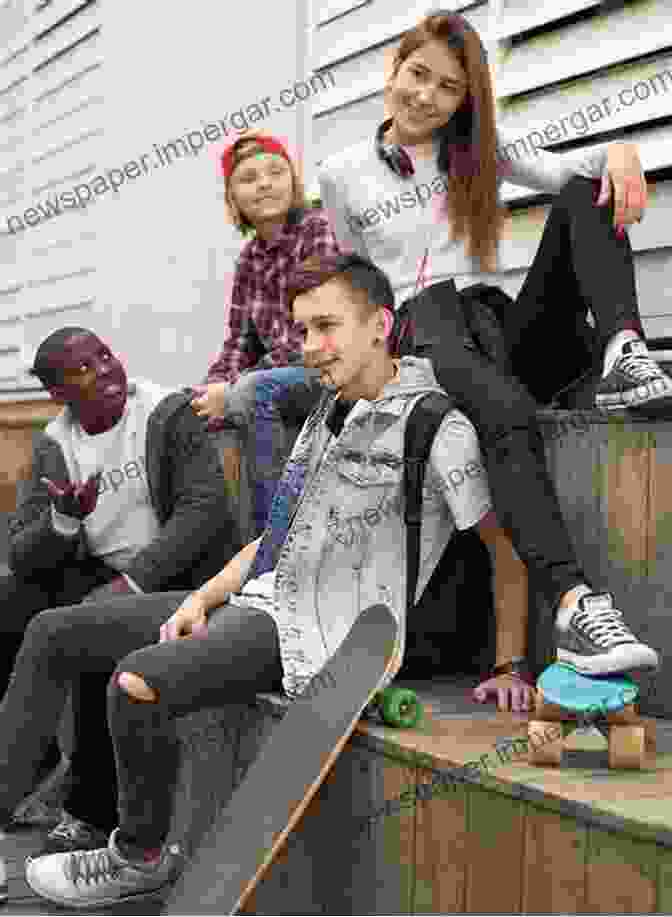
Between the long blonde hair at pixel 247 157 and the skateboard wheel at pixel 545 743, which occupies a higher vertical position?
the long blonde hair at pixel 247 157

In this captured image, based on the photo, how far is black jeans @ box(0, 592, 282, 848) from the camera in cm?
290

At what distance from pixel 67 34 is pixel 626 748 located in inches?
236

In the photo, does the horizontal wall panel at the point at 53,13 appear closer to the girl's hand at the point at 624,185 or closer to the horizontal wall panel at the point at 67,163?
the horizontal wall panel at the point at 67,163

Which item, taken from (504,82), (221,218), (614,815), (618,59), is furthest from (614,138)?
(221,218)

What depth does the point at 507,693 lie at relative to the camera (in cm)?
290

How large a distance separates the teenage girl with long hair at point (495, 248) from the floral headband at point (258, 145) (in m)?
0.81

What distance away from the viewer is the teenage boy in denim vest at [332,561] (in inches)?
115

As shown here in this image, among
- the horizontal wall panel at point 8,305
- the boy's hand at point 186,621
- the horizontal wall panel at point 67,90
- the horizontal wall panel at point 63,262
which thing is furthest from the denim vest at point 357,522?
the horizontal wall panel at point 8,305

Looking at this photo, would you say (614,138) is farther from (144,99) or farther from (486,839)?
(144,99)

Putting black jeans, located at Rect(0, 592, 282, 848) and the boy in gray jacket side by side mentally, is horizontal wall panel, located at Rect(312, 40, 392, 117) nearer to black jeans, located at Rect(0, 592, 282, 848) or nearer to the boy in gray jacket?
the boy in gray jacket

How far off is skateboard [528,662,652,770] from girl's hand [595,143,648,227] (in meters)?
1.00

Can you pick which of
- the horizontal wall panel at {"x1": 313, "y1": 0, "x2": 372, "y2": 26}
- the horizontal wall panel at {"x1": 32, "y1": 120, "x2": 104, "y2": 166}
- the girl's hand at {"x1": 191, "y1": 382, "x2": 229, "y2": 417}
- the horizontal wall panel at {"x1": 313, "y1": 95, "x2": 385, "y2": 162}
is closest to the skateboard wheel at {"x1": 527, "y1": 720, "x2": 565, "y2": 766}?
the girl's hand at {"x1": 191, "y1": 382, "x2": 229, "y2": 417}

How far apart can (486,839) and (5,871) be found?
155cm

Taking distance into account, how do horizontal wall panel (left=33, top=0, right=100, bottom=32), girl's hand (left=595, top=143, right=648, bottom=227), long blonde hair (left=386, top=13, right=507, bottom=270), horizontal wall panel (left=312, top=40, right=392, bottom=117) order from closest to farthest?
girl's hand (left=595, top=143, right=648, bottom=227) < long blonde hair (left=386, top=13, right=507, bottom=270) < horizontal wall panel (left=312, top=40, right=392, bottom=117) < horizontal wall panel (left=33, top=0, right=100, bottom=32)
